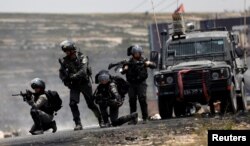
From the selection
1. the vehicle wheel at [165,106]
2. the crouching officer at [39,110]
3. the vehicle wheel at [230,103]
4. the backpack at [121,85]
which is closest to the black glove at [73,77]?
the crouching officer at [39,110]

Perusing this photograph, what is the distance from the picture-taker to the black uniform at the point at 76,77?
1324cm

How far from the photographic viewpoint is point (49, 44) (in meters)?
62.5

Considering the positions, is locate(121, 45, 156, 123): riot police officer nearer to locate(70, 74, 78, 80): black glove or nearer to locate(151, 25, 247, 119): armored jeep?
locate(151, 25, 247, 119): armored jeep

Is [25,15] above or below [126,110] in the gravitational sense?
above

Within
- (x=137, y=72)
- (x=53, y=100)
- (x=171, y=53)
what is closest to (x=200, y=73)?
(x=137, y=72)

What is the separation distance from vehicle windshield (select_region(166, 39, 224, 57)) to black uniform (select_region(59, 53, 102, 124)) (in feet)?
10.1

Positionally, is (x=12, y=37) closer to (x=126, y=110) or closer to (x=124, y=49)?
(x=124, y=49)

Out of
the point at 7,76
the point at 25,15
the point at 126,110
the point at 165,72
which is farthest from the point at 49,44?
the point at 165,72

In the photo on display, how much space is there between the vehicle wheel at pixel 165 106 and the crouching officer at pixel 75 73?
6.73 feet

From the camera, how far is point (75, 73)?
43.4ft

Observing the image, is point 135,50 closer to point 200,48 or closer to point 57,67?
point 200,48

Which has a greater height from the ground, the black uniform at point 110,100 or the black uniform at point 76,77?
the black uniform at point 76,77

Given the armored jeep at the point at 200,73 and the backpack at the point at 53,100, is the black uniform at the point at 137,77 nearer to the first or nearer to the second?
the armored jeep at the point at 200,73

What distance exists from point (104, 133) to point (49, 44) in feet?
170
